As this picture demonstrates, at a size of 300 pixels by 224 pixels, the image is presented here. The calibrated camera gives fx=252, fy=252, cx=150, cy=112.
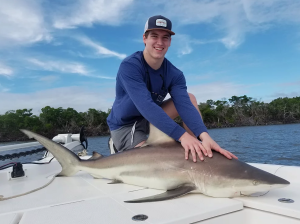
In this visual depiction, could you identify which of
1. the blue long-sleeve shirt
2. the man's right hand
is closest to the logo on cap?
the blue long-sleeve shirt

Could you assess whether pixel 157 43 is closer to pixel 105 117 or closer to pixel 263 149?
pixel 263 149

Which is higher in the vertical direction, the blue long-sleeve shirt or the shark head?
the blue long-sleeve shirt

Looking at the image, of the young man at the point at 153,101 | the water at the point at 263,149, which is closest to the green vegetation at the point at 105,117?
the water at the point at 263,149

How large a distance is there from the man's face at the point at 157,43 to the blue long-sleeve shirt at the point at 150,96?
0.69 ft

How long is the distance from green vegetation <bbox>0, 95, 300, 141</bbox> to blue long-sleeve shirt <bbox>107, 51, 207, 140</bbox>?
52058 millimetres

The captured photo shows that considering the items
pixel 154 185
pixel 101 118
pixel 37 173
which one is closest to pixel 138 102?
pixel 154 185

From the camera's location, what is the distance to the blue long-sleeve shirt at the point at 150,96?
2.51 metres

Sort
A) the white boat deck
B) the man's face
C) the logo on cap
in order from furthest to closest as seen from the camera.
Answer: the man's face < the logo on cap < the white boat deck

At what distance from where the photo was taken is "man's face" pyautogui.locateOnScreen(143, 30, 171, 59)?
2877 mm

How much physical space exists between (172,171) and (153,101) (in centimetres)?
Answer: 81

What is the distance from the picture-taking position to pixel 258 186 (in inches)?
74.3

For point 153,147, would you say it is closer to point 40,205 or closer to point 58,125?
point 40,205

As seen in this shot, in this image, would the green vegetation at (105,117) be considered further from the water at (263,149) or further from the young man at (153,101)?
the young man at (153,101)

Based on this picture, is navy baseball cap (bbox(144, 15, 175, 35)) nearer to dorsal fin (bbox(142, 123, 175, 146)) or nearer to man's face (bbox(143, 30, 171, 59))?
man's face (bbox(143, 30, 171, 59))
